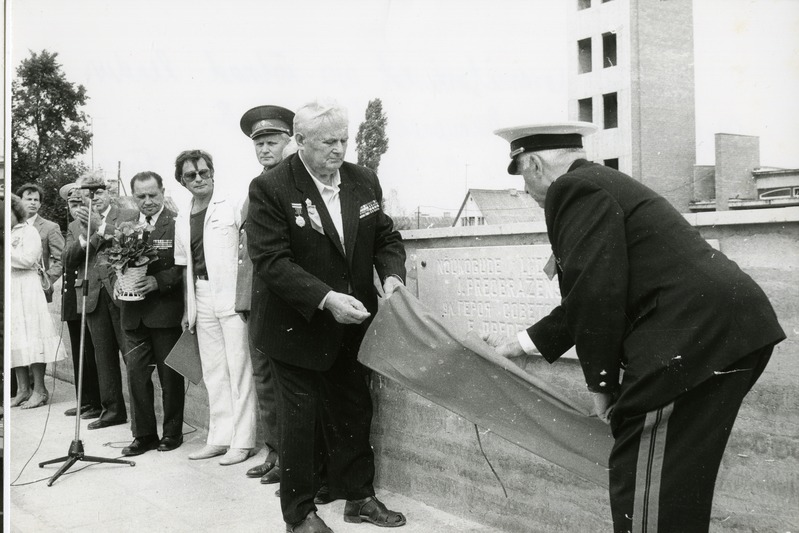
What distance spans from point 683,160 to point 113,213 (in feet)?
14.7

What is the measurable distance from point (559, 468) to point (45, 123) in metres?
3.74

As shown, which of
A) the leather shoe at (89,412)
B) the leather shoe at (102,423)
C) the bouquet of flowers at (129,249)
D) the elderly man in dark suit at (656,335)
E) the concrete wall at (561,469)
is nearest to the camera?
the elderly man in dark suit at (656,335)

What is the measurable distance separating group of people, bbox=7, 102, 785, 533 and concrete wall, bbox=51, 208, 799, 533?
0.27m

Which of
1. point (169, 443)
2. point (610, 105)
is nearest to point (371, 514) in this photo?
point (169, 443)

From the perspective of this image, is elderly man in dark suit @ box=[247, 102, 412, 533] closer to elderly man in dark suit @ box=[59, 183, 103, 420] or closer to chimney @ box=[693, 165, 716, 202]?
chimney @ box=[693, 165, 716, 202]

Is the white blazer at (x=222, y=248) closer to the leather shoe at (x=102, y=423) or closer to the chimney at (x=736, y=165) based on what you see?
the leather shoe at (x=102, y=423)

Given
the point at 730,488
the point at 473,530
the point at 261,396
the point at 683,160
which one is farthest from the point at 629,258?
the point at 683,160

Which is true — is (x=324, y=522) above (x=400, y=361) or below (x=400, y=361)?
below

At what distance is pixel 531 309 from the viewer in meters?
3.72

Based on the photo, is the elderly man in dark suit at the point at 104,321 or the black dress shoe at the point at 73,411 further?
the black dress shoe at the point at 73,411

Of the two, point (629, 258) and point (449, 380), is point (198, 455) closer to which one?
point (449, 380)

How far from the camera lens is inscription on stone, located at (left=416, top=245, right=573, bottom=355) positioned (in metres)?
3.69

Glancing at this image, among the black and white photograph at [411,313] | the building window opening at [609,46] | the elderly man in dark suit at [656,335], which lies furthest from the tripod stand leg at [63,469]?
the building window opening at [609,46]

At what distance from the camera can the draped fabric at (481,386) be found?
315 cm
